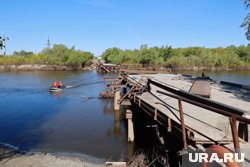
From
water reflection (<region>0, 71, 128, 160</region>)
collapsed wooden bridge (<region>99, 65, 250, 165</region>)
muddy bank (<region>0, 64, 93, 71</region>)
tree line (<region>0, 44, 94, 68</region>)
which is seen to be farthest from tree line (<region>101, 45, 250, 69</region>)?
collapsed wooden bridge (<region>99, 65, 250, 165</region>)

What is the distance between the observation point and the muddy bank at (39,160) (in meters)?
11.7

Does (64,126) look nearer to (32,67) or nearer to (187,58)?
(187,58)

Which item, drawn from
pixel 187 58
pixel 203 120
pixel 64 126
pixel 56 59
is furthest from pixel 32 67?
pixel 203 120

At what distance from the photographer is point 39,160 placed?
1229 cm

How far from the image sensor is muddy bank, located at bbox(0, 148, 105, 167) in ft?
38.3

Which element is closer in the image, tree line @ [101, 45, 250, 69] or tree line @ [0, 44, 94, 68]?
tree line @ [101, 45, 250, 69]

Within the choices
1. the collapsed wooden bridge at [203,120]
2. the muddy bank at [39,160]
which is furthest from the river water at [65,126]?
the collapsed wooden bridge at [203,120]

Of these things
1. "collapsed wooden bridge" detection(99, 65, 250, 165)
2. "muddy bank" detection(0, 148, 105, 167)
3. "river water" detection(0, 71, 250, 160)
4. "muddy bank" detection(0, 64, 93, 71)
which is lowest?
"river water" detection(0, 71, 250, 160)

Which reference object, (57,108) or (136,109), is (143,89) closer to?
(136,109)

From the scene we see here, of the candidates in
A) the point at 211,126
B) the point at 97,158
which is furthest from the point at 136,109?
the point at 211,126

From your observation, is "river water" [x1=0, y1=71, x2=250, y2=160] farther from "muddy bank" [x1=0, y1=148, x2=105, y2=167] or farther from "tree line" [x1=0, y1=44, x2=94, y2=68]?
"tree line" [x1=0, y1=44, x2=94, y2=68]

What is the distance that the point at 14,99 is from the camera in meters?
31.6

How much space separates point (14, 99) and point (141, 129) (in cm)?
1895

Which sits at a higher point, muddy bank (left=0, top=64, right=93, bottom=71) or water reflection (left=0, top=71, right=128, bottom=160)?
muddy bank (left=0, top=64, right=93, bottom=71)
